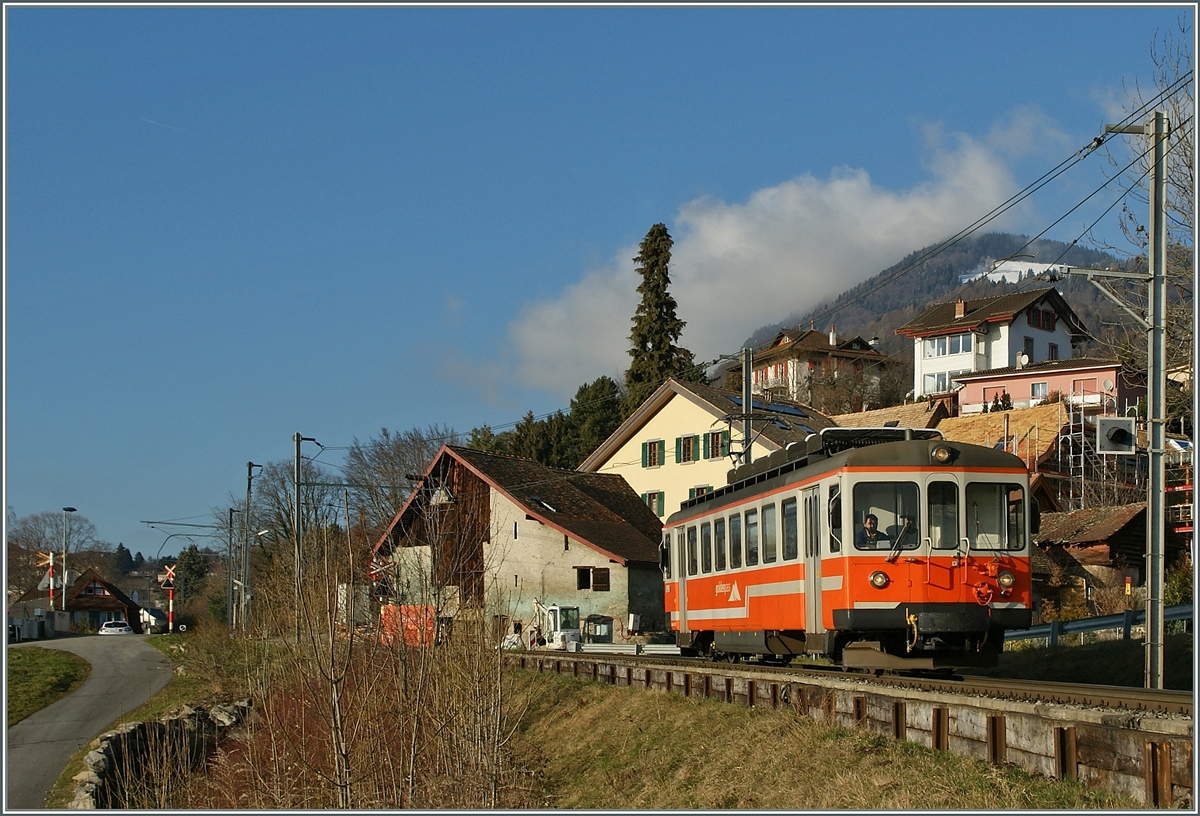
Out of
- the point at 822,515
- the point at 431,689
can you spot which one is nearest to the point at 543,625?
the point at 431,689

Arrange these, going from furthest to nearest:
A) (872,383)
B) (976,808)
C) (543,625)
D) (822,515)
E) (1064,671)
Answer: (872,383)
(543,625)
(1064,671)
(822,515)
(976,808)

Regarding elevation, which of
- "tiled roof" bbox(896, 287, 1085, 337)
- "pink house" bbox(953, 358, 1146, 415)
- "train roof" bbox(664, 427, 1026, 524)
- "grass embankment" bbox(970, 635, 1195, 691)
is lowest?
"grass embankment" bbox(970, 635, 1195, 691)

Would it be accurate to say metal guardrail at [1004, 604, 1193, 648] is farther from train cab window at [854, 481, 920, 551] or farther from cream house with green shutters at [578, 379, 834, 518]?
cream house with green shutters at [578, 379, 834, 518]

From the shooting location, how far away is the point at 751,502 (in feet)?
56.9

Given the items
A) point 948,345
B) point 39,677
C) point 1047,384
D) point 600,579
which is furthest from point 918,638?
point 948,345

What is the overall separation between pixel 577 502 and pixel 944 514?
3132cm

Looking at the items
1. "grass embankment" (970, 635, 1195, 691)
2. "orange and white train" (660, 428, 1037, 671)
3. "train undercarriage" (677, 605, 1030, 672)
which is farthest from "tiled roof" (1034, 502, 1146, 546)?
"train undercarriage" (677, 605, 1030, 672)

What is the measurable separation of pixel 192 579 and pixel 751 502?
90.0m

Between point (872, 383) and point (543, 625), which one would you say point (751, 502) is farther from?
point (872, 383)

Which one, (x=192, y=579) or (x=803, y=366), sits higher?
(x=803, y=366)

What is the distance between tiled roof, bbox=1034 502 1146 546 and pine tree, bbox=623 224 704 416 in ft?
94.3

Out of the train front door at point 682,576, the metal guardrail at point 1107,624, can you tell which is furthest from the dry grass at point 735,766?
the metal guardrail at point 1107,624

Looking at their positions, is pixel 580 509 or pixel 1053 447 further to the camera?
pixel 1053 447

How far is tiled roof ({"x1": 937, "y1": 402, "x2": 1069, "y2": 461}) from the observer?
2044 inches
